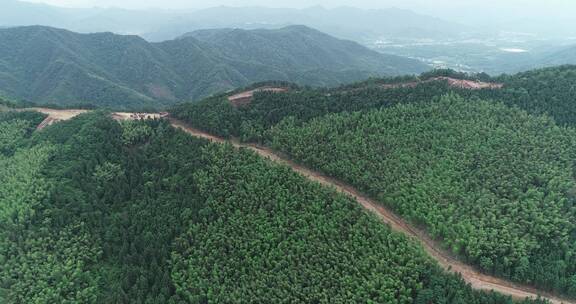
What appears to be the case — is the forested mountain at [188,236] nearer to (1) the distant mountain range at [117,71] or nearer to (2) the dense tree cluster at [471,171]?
(2) the dense tree cluster at [471,171]

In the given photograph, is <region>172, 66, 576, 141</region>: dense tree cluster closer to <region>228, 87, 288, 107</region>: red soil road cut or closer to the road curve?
<region>228, 87, 288, 107</region>: red soil road cut


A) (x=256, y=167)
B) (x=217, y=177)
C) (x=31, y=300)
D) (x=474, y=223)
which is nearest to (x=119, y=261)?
(x=31, y=300)

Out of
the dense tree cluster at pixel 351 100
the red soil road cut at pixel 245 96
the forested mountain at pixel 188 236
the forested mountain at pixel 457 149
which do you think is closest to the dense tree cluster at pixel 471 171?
the forested mountain at pixel 457 149

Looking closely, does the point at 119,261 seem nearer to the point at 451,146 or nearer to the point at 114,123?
the point at 114,123

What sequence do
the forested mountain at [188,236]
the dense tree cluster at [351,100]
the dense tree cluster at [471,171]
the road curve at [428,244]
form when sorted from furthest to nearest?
the dense tree cluster at [351,100] → the dense tree cluster at [471,171] → the road curve at [428,244] → the forested mountain at [188,236]

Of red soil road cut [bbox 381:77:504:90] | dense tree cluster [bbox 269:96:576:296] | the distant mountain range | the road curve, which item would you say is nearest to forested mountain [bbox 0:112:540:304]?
the road curve

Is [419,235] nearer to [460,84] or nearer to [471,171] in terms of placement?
[471,171]

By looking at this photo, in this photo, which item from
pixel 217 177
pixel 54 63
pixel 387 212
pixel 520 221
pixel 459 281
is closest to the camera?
pixel 459 281
